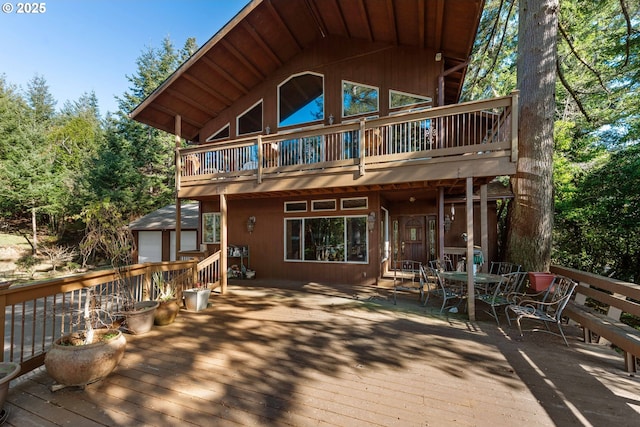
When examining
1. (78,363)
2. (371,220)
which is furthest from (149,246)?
(78,363)

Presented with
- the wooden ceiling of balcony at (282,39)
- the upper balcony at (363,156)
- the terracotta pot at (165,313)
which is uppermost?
the wooden ceiling of balcony at (282,39)

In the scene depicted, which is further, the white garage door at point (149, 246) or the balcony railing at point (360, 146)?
the white garage door at point (149, 246)

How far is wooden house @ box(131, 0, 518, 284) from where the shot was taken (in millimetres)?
5996

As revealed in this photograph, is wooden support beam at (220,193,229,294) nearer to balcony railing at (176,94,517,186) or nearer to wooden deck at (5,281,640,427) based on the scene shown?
balcony railing at (176,94,517,186)

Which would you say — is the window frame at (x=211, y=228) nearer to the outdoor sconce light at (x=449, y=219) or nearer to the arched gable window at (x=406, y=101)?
the arched gable window at (x=406, y=101)

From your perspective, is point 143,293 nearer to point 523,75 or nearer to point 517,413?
point 517,413

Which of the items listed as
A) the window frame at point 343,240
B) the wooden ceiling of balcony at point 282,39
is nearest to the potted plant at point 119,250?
the window frame at point 343,240

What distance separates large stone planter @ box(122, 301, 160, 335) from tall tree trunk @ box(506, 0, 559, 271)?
7507mm

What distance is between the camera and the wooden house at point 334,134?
236 inches

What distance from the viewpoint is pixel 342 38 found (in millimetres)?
8234

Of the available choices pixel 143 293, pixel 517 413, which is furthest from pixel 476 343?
pixel 143 293

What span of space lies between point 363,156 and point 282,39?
5.03 metres

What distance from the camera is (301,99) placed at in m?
8.77

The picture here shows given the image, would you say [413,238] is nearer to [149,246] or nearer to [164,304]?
[164,304]
